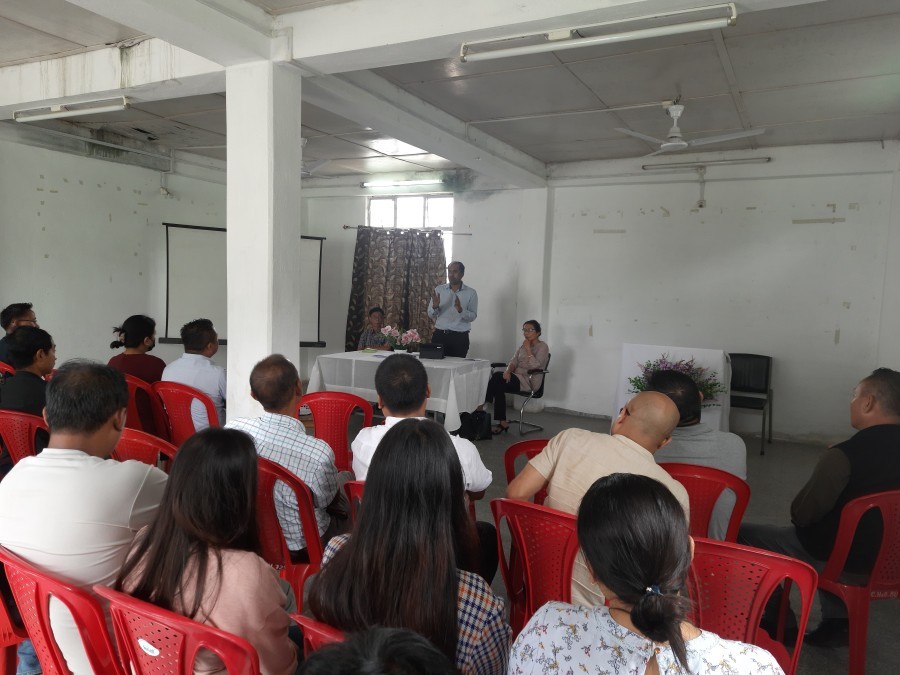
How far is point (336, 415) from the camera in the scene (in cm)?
305

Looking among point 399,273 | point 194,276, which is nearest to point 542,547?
point 399,273

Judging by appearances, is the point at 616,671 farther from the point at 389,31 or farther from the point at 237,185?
the point at 237,185

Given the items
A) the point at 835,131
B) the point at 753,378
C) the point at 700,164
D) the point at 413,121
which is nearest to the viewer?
the point at 413,121

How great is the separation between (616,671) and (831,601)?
1.86 m

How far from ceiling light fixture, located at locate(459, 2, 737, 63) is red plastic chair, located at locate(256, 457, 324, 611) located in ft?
7.49

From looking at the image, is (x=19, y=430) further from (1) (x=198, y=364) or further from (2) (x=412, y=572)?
(2) (x=412, y=572)

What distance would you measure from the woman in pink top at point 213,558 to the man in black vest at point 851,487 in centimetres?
185

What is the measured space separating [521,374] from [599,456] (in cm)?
411

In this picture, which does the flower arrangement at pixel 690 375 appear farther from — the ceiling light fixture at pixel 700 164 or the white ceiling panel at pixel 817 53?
the white ceiling panel at pixel 817 53

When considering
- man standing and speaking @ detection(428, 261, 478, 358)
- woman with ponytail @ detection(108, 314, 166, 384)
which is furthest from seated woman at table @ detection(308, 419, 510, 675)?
man standing and speaking @ detection(428, 261, 478, 358)

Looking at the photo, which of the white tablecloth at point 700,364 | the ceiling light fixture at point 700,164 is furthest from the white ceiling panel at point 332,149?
the white tablecloth at point 700,364

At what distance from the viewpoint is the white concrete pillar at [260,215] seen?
11.4 ft

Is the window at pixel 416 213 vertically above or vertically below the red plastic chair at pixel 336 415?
above

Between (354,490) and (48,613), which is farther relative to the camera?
(354,490)
